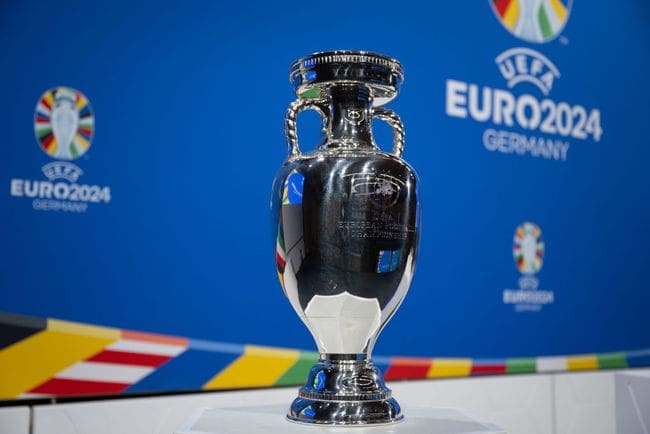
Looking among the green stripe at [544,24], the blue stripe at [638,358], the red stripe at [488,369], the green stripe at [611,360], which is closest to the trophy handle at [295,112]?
the red stripe at [488,369]

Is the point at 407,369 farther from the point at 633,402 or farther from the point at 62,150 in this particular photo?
the point at 62,150

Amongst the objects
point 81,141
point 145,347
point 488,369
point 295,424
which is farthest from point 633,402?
point 81,141

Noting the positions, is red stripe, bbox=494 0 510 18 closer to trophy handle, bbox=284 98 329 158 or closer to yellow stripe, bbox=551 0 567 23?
yellow stripe, bbox=551 0 567 23

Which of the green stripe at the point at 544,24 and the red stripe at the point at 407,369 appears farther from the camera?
the green stripe at the point at 544,24

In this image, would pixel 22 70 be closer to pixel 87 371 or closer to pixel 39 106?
pixel 39 106

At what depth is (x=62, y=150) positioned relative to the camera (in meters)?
1.75

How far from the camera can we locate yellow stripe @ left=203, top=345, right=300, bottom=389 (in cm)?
192

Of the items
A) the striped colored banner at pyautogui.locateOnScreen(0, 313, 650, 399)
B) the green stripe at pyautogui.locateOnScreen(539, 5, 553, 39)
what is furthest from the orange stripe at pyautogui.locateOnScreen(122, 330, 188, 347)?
the green stripe at pyautogui.locateOnScreen(539, 5, 553, 39)

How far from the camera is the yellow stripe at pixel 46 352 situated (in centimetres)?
167

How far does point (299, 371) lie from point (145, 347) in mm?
428

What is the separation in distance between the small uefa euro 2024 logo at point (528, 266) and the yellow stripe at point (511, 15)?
648 millimetres

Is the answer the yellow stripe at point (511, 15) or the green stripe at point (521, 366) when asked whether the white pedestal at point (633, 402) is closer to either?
the green stripe at point (521, 366)

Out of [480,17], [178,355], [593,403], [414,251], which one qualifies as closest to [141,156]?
[178,355]

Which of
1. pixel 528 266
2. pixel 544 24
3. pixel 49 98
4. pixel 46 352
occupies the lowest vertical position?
pixel 46 352
